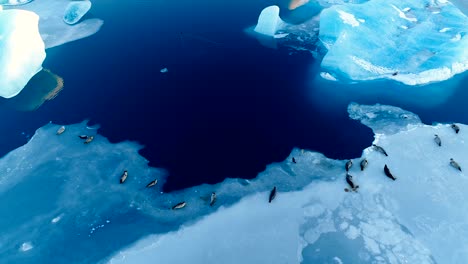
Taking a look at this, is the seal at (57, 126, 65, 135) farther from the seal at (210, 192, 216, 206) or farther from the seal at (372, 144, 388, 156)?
the seal at (372, 144, 388, 156)

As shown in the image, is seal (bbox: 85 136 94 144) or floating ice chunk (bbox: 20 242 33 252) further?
seal (bbox: 85 136 94 144)

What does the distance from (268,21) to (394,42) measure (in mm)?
5554

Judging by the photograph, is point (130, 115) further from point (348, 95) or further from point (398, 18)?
point (398, 18)

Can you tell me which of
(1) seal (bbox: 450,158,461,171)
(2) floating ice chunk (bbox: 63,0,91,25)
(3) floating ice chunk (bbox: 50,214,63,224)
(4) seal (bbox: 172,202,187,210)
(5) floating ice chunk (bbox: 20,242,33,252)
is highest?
(2) floating ice chunk (bbox: 63,0,91,25)

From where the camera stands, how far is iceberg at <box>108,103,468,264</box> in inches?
338

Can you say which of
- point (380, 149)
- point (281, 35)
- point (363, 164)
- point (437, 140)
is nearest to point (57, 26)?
point (281, 35)

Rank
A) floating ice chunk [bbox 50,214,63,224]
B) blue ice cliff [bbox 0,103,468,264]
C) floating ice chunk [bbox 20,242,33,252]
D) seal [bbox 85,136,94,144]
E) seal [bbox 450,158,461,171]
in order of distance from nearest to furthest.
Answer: blue ice cliff [bbox 0,103,468,264] → floating ice chunk [bbox 20,242,33,252] → floating ice chunk [bbox 50,214,63,224] → seal [bbox 450,158,461,171] → seal [bbox 85,136,94,144]

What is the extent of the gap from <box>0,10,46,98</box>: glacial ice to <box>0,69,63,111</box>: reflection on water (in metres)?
0.26

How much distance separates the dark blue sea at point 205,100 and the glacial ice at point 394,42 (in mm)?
754

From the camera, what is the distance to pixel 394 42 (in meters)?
15.4

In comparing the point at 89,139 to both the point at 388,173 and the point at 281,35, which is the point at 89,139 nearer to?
the point at 388,173

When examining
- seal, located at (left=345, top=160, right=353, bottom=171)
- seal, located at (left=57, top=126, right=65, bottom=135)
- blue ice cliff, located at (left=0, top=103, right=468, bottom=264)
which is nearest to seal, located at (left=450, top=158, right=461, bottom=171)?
blue ice cliff, located at (left=0, top=103, right=468, bottom=264)

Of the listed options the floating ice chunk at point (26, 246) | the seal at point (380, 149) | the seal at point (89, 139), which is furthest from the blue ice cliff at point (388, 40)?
the floating ice chunk at point (26, 246)

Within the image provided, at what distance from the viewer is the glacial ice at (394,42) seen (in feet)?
46.8
